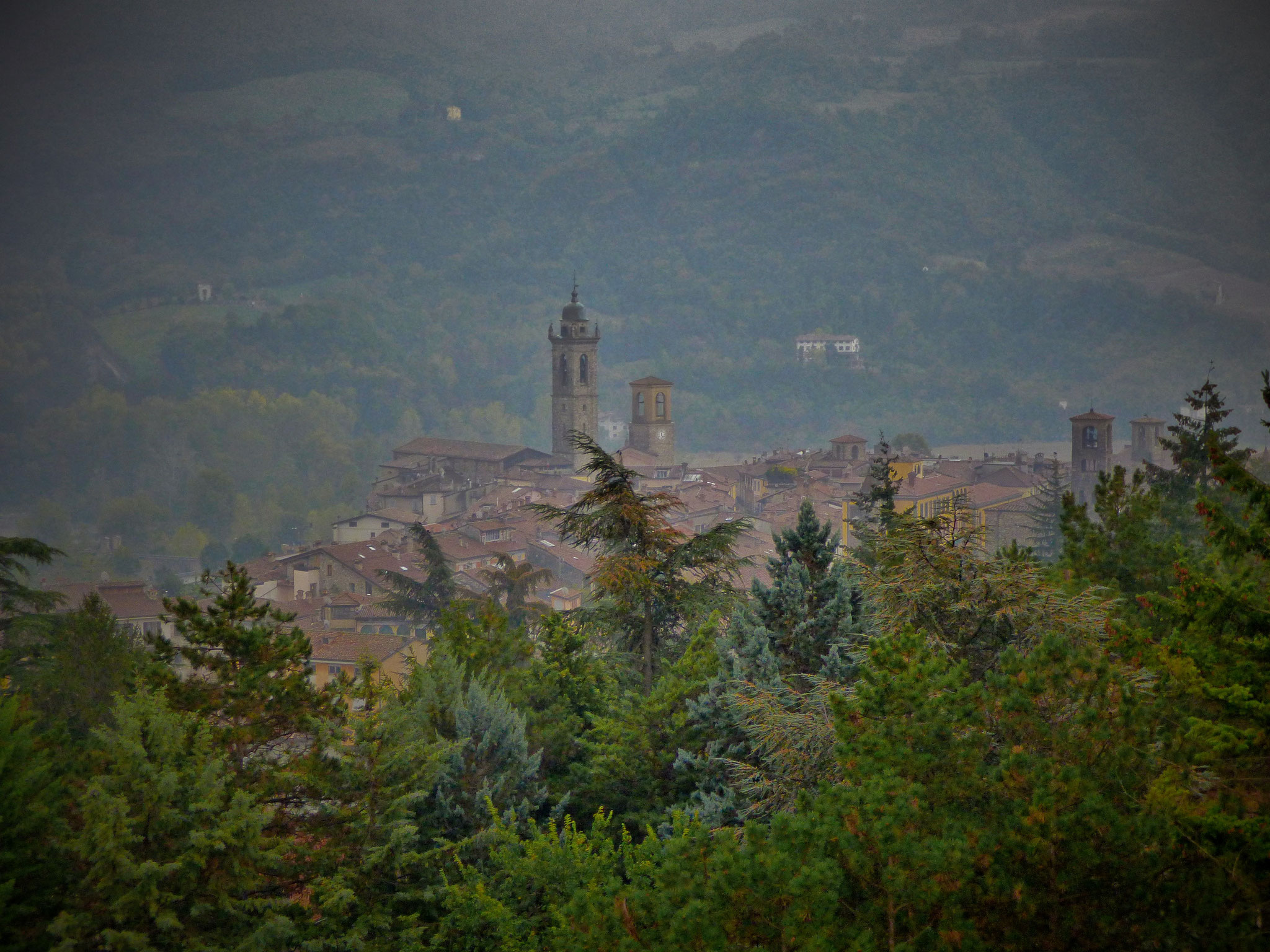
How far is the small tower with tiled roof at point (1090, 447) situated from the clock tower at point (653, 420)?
1075 inches

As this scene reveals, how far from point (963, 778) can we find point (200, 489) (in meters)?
99.6

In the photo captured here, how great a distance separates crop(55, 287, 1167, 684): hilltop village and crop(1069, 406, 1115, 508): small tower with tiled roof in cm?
10

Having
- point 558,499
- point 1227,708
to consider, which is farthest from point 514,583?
point 558,499

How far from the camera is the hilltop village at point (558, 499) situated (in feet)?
159

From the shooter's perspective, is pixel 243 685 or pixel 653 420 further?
pixel 653 420

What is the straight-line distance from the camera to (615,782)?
Answer: 1221 centimetres

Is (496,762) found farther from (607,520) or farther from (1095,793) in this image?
(1095,793)

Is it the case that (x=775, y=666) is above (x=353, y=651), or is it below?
above

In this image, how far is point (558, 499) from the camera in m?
78.8

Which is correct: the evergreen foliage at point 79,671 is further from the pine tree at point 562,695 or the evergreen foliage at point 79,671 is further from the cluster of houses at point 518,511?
the cluster of houses at point 518,511

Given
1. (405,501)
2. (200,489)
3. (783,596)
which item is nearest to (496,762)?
(783,596)

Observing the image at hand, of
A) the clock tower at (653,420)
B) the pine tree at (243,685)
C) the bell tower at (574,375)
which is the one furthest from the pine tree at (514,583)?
the clock tower at (653,420)

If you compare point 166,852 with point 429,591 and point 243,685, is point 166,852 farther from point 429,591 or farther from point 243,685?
point 429,591

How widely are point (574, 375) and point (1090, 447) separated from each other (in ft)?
110
